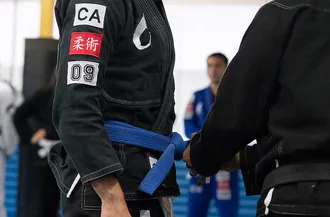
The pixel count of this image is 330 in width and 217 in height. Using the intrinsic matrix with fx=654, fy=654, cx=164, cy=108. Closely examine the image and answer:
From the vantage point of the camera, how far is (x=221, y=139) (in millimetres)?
1996

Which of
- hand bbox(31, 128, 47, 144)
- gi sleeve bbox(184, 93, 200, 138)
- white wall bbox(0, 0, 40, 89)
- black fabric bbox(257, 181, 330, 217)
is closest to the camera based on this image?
black fabric bbox(257, 181, 330, 217)

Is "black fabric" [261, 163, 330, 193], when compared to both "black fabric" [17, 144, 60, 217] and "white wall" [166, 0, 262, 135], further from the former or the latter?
"white wall" [166, 0, 262, 135]

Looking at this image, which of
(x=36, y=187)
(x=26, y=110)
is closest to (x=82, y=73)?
(x=26, y=110)

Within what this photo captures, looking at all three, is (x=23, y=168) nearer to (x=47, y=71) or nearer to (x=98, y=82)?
(x=47, y=71)

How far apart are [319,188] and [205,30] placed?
21.4 feet

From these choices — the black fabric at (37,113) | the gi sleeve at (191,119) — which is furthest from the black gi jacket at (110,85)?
the gi sleeve at (191,119)

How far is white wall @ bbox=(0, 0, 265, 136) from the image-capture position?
8070 mm

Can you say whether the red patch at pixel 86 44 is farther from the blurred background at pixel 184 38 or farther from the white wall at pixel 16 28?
the white wall at pixel 16 28

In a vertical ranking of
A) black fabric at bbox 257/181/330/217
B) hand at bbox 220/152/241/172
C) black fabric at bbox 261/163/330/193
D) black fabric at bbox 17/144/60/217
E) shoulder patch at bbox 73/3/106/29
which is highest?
shoulder patch at bbox 73/3/106/29

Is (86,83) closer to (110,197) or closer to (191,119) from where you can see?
(110,197)

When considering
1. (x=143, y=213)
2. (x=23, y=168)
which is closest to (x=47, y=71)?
(x=23, y=168)

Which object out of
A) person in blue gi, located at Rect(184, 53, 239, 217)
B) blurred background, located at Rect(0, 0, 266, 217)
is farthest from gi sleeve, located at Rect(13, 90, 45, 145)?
blurred background, located at Rect(0, 0, 266, 217)

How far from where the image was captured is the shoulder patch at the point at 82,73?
1875 mm

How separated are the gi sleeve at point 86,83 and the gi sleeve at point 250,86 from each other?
0.35 meters
